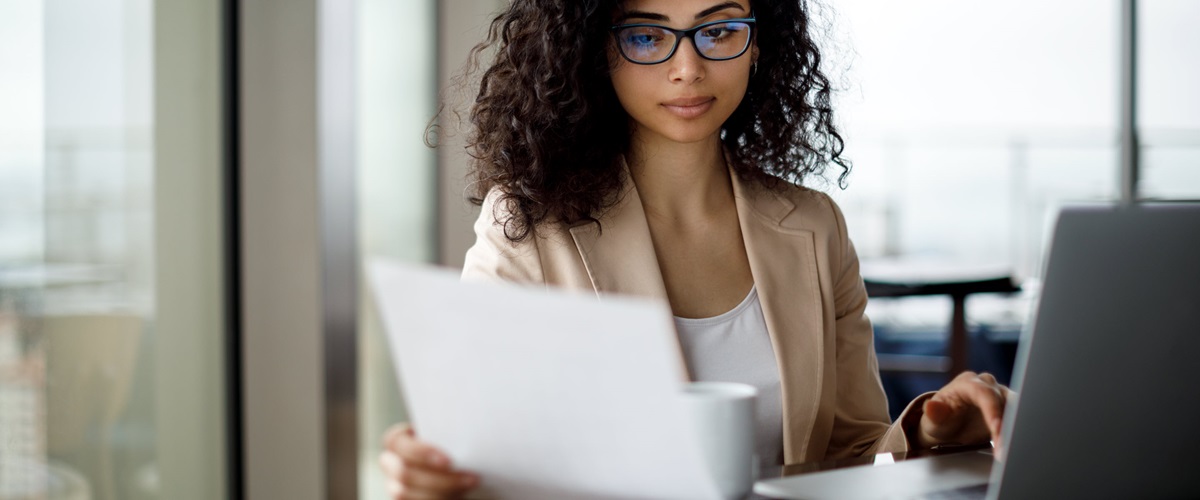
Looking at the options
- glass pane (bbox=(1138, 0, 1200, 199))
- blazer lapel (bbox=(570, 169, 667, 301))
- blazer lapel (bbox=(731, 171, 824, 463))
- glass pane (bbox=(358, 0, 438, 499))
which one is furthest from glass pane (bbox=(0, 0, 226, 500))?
glass pane (bbox=(1138, 0, 1200, 199))

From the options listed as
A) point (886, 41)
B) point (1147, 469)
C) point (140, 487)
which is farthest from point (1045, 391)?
point (886, 41)

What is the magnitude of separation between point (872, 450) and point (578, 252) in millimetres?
545

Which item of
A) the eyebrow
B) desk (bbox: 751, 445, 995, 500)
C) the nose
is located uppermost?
the eyebrow

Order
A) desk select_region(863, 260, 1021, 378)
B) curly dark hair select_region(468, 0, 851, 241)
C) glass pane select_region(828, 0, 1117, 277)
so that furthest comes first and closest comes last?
glass pane select_region(828, 0, 1117, 277)
desk select_region(863, 260, 1021, 378)
curly dark hair select_region(468, 0, 851, 241)

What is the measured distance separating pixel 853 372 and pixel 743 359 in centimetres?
23

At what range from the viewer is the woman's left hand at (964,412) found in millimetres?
1043

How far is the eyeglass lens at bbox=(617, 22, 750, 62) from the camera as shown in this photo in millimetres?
1450

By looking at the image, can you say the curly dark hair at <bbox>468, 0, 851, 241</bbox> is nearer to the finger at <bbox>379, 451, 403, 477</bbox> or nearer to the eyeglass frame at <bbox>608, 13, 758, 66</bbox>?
the eyeglass frame at <bbox>608, 13, 758, 66</bbox>

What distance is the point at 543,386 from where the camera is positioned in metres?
0.71

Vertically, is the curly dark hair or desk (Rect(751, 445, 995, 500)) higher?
the curly dark hair

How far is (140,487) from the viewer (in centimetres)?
182

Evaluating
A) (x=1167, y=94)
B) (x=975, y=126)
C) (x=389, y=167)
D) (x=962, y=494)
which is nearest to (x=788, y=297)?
(x=962, y=494)

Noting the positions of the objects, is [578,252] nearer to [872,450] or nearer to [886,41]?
[872,450]

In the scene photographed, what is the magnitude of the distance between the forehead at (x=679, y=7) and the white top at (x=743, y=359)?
0.47 m
